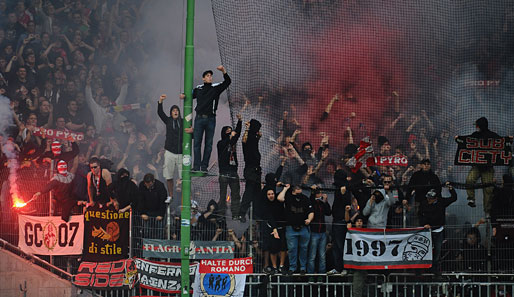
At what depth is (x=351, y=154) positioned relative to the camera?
62.3ft

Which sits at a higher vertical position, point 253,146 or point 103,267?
point 253,146

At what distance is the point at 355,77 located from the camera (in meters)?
21.9

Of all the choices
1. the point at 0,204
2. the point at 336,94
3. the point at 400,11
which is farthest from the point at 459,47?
the point at 0,204

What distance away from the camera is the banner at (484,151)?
1858 cm

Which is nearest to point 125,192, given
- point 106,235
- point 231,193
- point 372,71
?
point 106,235

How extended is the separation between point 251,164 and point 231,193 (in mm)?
690

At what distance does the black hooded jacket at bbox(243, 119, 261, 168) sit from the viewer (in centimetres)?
1862

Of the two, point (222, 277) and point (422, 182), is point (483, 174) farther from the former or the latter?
point (222, 277)

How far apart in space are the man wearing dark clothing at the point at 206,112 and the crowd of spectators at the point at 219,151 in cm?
8

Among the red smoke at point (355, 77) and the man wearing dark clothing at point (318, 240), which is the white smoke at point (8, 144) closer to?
the red smoke at point (355, 77)

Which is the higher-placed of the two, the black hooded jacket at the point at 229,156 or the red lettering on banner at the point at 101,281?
the black hooded jacket at the point at 229,156

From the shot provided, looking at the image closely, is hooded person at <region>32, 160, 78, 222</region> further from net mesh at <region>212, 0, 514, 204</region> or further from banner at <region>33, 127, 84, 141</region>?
net mesh at <region>212, 0, 514, 204</region>

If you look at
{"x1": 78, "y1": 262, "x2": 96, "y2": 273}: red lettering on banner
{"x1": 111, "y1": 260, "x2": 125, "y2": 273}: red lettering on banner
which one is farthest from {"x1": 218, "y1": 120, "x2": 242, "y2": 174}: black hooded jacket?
{"x1": 78, "y1": 262, "x2": 96, "y2": 273}: red lettering on banner

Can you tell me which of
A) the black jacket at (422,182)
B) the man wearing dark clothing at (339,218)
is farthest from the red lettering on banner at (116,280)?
the black jacket at (422,182)
